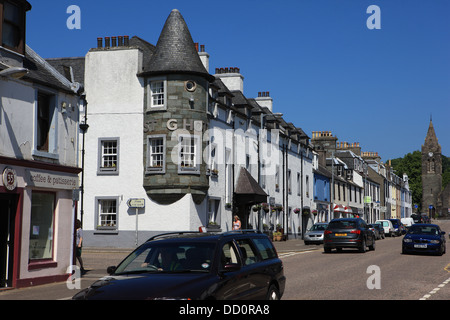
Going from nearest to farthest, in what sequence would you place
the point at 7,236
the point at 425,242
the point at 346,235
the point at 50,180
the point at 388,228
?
the point at 7,236 < the point at 50,180 < the point at 425,242 < the point at 346,235 < the point at 388,228

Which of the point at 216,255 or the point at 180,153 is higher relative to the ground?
the point at 180,153

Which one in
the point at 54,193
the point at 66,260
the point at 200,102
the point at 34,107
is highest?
the point at 200,102

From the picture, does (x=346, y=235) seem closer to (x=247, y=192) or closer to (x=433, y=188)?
(x=247, y=192)

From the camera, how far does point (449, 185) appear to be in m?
146

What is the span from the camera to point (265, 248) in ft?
33.3

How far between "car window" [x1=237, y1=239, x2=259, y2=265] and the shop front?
8.10 meters

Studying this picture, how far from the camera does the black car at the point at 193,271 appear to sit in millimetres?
7195

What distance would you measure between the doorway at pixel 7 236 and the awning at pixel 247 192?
885 inches

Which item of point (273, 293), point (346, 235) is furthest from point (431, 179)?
point (273, 293)

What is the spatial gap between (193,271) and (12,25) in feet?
36.9

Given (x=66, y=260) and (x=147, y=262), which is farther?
(x=66, y=260)

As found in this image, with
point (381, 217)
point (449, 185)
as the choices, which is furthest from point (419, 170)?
point (381, 217)
